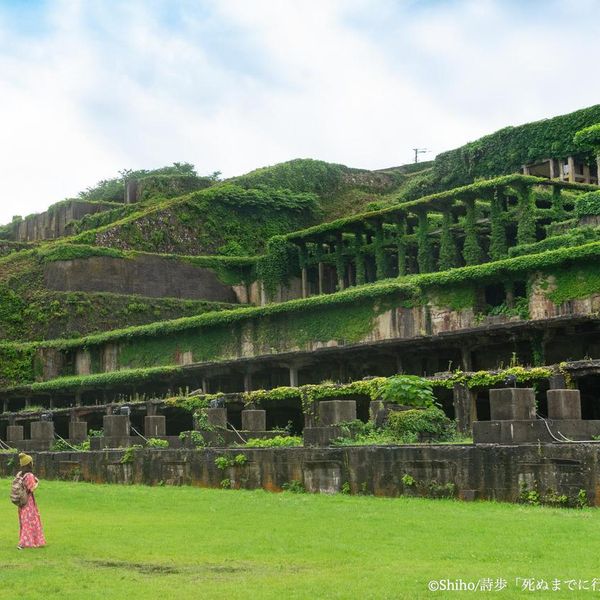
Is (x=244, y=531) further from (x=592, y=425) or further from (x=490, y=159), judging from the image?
(x=490, y=159)

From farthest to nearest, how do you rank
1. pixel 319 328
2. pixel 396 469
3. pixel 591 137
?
pixel 591 137
pixel 319 328
pixel 396 469

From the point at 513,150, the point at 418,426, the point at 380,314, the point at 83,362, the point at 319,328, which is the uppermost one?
the point at 513,150

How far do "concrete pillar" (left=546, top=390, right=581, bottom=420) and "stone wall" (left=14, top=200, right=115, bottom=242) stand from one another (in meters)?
59.4

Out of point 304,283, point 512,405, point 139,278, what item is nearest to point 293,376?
point 304,283

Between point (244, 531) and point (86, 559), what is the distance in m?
3.52

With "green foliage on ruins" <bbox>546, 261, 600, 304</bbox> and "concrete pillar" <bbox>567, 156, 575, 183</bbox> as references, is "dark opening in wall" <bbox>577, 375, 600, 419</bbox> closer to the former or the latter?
"green foliage on ruins" <bbox>546, 261, 600, 304</bbox>

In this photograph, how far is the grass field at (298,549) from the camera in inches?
500

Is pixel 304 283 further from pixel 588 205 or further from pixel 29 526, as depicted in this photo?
pixel 29 526

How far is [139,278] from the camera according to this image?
216ft

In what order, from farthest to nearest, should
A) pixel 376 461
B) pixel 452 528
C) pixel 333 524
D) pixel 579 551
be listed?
pixel 376 461 → pixel 333 524 → pixel 452 528 → pixel 579 551

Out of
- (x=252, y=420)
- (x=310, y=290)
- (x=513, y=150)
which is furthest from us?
(x=513, y=150)

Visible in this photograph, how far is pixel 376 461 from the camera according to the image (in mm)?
23547

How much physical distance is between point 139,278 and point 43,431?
27.9 meters

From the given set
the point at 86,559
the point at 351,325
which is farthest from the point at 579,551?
the point at 351,325
